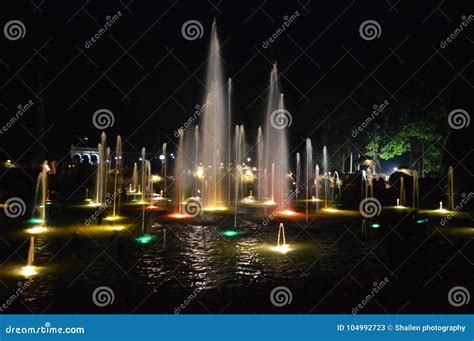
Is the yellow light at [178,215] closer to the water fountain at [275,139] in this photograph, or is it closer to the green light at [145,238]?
the green light at [145,238]

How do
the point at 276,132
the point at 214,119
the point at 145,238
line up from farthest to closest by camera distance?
the point at 276,132
the point at 214,119
the point at 145,238

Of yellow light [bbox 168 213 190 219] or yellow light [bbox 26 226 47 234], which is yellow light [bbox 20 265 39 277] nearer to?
yellow light [bbox 26 226 47 234]

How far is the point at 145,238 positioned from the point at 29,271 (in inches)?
165

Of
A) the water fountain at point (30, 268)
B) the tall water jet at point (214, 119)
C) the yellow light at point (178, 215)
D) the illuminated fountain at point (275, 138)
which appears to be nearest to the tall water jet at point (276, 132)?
the illuminated fountain at point (275, 138)

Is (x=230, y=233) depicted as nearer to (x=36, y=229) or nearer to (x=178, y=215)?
(x=178, y=215)

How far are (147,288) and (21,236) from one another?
742cm

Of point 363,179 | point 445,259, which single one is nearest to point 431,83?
point 363,179

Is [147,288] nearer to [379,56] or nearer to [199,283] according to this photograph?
[199,283]

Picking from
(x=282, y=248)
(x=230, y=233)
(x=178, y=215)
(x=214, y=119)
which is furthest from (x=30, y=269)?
(x=214, y=119)

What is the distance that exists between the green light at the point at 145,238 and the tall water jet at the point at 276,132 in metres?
23.9

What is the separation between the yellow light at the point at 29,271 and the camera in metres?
9.25

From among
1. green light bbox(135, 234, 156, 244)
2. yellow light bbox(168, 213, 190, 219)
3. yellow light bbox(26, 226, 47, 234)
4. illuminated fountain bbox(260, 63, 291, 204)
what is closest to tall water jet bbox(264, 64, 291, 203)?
illuminated fountain bbox(260, 63, 291, 204)

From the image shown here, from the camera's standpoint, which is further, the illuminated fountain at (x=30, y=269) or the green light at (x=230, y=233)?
the green light at (x=230, y=233)

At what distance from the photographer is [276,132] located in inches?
1991
